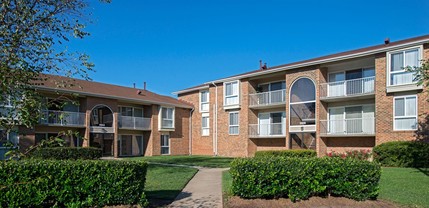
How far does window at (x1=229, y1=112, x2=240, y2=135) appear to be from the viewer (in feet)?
92.9

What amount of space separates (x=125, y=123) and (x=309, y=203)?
75.2ft

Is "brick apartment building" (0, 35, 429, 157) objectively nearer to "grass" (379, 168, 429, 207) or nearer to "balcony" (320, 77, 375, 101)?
"balcony" (320, 77, 375, 101)

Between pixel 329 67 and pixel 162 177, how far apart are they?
15.7 meters

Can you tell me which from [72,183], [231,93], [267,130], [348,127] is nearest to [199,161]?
[267,130]

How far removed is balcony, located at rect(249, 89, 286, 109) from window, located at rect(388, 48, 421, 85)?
8.19 meters

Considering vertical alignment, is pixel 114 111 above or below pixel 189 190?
above

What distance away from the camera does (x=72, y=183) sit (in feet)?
23.3

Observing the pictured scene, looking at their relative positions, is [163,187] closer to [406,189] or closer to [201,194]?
[201,194]

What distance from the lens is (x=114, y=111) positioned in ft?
90.0

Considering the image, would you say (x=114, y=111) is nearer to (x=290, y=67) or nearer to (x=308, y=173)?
(x=290, y=67)

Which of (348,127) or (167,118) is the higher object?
(167,118)

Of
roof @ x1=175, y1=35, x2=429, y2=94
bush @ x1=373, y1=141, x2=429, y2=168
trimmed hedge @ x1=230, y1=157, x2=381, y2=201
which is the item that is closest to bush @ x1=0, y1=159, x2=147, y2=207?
trimmed hedge @ x1=230, y1=157, x2=381, y2=201

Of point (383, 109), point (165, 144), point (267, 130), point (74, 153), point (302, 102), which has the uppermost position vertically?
point (302, 102)

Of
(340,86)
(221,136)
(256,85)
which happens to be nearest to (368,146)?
(340,86)
